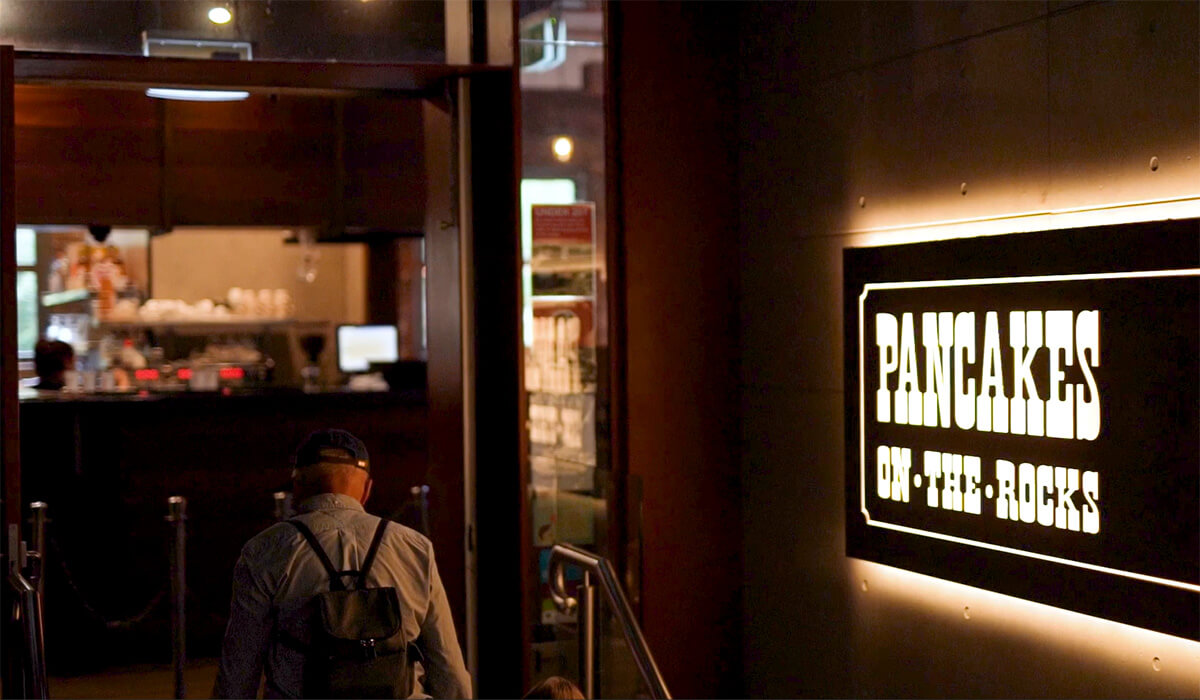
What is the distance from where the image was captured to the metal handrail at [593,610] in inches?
153

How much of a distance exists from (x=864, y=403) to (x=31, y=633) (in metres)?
2.70

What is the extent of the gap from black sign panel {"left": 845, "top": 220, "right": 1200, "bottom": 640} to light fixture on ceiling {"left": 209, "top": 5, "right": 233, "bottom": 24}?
7.40 ft

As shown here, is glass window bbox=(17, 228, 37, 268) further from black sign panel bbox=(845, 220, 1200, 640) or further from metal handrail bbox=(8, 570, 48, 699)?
black sign panel bbox=(845, 220, 1200, 640)

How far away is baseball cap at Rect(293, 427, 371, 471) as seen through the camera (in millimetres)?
3436

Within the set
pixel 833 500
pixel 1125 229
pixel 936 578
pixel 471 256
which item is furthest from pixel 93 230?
pixel 1125 229

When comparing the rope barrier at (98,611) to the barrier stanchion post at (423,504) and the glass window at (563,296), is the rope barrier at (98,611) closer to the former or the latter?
the barrier stanchion post at (423,504)

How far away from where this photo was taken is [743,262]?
17.9 ft

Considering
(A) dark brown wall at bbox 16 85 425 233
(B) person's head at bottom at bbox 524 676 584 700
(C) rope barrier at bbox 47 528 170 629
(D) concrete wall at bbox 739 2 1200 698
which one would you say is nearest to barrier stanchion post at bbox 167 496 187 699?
(C) rope barrier at bbox 47 528 170 629

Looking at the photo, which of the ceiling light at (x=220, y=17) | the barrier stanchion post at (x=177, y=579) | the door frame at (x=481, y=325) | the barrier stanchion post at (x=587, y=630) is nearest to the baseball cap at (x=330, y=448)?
the barrier stanchion post at (x=587, y=630)

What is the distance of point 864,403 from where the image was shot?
4719 mm

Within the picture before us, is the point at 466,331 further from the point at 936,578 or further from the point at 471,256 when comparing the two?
the point at 936,578

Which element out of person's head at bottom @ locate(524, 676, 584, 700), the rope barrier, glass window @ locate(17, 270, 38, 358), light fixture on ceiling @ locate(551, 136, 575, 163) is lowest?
the rope barrier

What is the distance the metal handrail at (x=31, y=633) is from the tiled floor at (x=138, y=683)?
7.89 feet

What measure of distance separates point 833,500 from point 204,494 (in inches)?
158
